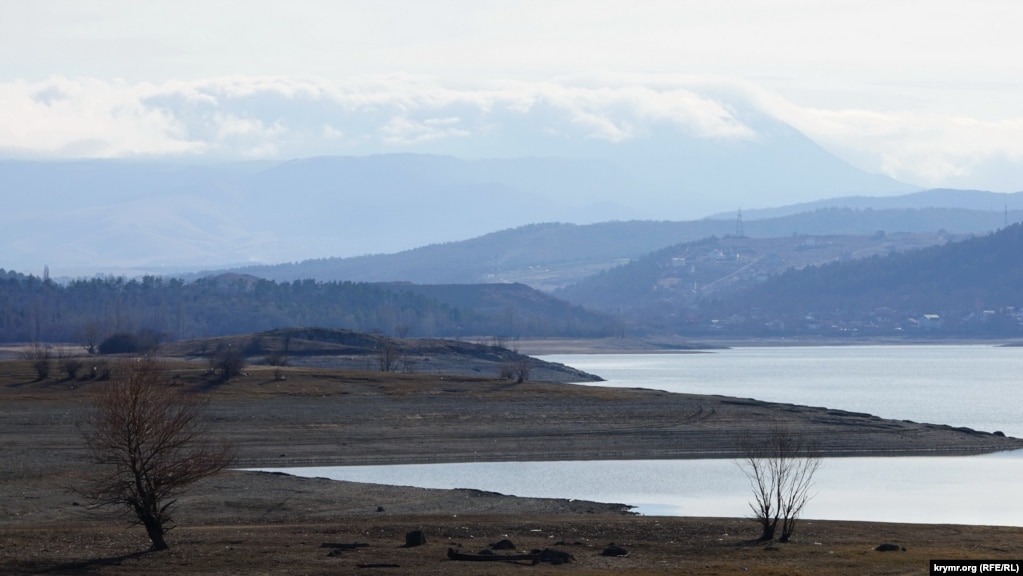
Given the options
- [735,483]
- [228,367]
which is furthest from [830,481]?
[228,367]

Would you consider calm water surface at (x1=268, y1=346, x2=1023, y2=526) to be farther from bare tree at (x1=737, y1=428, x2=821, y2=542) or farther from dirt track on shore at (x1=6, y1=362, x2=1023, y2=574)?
dirt track on shore at (x1=6, y1=362, x2=1023, y2=574)

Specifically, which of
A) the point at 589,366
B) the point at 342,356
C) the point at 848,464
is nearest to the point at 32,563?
the point at 848,464

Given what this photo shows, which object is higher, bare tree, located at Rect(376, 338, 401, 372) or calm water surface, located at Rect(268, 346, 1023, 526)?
bare tree, located at Rect(376, 338, 401, 372)

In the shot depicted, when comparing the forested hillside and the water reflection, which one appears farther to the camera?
the forested hillside

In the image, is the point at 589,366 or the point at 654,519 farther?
the point at 589,366

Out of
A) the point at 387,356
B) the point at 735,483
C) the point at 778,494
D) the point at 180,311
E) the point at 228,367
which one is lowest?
the point at 735,483

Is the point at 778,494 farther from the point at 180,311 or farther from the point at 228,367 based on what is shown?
the point at 180,311

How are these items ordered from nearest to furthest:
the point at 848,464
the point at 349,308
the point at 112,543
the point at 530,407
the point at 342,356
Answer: the point at 112,543 < the point at 848,464 < the point at 530,407 < the point at 342,356 < the point at 349,308

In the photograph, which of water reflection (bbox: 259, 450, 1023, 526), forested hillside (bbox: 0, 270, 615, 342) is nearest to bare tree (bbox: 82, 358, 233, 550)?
water reflection (bbox: 259, 450, 1023, 526)

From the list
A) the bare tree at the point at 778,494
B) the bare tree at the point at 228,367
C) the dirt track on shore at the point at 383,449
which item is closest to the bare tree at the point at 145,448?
the dirt track on shore at the point at 383,449

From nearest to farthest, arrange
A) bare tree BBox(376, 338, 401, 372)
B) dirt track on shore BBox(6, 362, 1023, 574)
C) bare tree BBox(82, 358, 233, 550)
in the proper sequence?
bare tree BBox(82, 358, 233, 550) < dirt track on shore BBox(6, 362, 1023, 574) < bare tree BBox(376, 338, 401, 372)

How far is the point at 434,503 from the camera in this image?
35562 millimetres

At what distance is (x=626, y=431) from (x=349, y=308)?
13998 cm

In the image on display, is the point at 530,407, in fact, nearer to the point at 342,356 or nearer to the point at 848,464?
the point at 848,464
